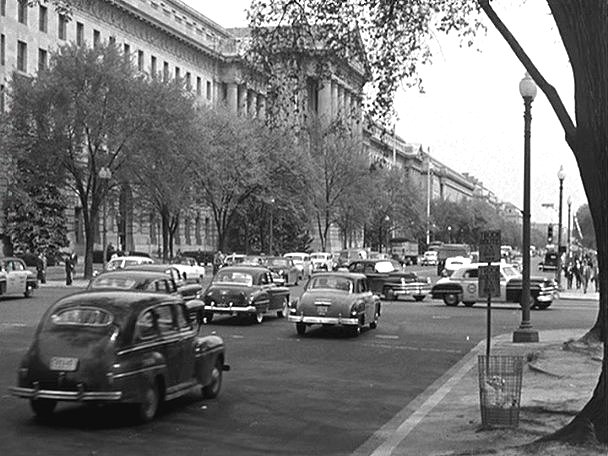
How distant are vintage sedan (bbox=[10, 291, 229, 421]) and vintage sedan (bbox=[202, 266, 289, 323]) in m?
14.2

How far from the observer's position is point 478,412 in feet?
46.8

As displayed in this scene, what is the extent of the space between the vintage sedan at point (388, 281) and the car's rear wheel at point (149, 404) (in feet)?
102

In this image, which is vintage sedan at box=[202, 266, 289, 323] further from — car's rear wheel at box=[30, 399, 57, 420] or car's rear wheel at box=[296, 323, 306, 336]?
car's rear wheel at box=[30, 399, 57, 420]

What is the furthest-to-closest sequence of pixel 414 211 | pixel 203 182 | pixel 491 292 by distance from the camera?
pixel 414 211, pixel 203 182, pixel 491 292

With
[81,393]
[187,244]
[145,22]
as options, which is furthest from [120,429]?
[187,244]

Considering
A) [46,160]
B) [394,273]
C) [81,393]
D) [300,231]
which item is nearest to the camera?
[81,393]

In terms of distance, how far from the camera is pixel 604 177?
Result: 1051 cm

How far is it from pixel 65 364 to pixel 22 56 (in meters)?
62.1

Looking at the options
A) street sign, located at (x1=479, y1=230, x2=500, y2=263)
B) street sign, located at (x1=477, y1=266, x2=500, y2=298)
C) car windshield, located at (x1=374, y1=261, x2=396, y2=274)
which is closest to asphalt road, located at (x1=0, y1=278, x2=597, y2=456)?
street sign, located at (x1=477, y1=266, x2=500, y2=298)

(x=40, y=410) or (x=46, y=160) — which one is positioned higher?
(x=46, y=160)

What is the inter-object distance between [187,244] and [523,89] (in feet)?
245

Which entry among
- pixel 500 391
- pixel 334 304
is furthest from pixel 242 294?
pixel 500 391

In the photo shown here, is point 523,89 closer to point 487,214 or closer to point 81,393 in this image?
point 81,393

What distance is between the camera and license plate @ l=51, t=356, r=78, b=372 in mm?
12078
